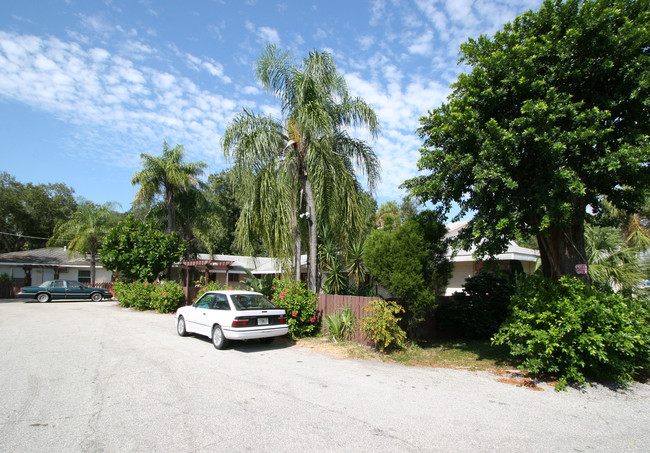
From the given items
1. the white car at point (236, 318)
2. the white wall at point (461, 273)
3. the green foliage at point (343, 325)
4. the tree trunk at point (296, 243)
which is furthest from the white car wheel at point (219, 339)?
the white wall at point (461, 273)

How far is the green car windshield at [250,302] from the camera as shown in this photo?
9758mm

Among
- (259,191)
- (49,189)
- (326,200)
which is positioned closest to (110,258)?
(259,191)

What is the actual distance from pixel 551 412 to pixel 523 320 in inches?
82.7

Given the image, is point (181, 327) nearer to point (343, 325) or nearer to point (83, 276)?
point (343, 325)

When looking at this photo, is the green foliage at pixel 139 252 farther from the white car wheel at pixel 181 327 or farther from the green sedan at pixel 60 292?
the white car wheel at pixel 181 327

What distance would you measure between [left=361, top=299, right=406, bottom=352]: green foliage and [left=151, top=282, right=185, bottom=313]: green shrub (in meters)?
12.9

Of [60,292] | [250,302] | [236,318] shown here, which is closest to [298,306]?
[250,302]

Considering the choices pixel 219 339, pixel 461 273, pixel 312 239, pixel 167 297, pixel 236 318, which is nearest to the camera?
pixel 236 318

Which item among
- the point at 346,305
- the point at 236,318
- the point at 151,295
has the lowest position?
the point at 151,295

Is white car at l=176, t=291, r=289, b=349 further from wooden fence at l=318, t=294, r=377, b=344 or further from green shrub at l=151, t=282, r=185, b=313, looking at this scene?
green shrub at l=151, t=282, r=185, b=313

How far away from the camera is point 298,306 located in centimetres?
1106

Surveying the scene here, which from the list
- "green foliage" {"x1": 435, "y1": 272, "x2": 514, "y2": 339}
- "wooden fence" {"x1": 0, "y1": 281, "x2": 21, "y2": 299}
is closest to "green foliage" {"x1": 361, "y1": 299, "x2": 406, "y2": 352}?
"green foliage" {"x1": 435, "y1": 272, "x2": 514, "y2": 339}

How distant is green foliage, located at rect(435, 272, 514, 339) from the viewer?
1118 centimetres

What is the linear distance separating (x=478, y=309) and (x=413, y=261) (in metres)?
4.02
